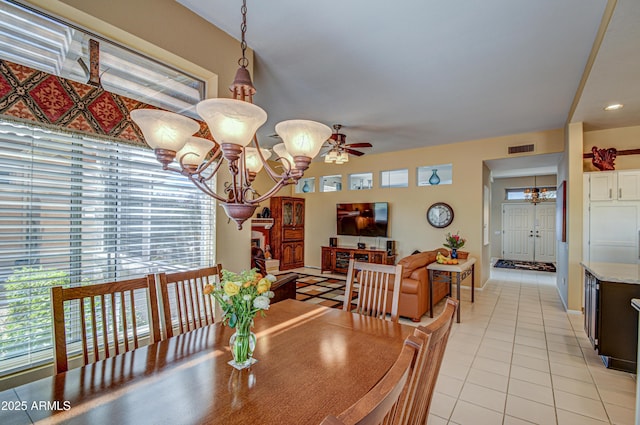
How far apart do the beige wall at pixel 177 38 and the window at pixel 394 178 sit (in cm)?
490

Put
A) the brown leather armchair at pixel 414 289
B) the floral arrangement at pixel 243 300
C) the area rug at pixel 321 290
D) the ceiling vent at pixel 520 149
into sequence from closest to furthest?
1. the floral arrangement at pixel 243 300
2. the brown leather armchair at pixel 414 289
3. the area rug at pixel 321 290
4. the ceiling vent at pixel 520 149

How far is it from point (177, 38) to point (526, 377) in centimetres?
420

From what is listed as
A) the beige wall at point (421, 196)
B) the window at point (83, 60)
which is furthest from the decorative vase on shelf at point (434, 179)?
the window at point (83, 60)

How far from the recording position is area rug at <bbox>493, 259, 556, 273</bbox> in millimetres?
8383

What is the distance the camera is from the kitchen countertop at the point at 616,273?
2687 mm

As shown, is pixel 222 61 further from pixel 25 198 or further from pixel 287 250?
pixel 287 250

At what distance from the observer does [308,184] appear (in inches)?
338

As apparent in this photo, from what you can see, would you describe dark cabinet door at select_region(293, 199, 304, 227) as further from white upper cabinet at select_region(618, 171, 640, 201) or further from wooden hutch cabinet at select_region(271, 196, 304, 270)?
white upper cabinet at select_region(618, 171, 640, 201)

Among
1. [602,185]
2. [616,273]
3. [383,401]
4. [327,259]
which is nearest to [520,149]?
[602,185]

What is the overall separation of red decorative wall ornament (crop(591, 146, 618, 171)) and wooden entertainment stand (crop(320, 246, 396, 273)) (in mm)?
3882

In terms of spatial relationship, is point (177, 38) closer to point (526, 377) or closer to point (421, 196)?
point (526, 377)

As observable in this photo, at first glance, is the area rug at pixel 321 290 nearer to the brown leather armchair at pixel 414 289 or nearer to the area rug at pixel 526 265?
the brown leather armchair at pixel 414 289

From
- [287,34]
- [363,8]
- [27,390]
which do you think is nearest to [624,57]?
[363,8]

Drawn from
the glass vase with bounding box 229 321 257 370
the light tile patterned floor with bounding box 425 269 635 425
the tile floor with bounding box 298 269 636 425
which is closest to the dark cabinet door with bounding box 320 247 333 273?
the tile floor with bounding box 298 269 636 425
